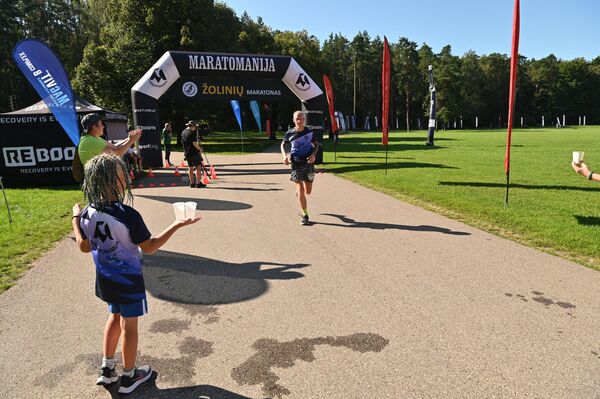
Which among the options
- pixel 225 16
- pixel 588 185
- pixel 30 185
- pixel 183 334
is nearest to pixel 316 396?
pixel 183 334

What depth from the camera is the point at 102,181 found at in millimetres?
2578

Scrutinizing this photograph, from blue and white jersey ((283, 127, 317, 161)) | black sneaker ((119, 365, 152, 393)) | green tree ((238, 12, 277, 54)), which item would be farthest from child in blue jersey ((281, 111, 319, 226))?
green tree ((238, 12, 277, 54))

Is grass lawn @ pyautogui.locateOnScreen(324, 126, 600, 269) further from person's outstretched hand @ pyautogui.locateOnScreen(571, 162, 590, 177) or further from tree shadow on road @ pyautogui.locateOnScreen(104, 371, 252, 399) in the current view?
tree shadow on road @ pyautogui.locateOnScreen(104, 371, 252, 399)

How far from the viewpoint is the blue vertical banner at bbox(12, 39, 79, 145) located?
8016mm

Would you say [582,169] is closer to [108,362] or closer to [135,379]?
[135,379]

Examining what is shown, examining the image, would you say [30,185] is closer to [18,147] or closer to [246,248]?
[18,147]

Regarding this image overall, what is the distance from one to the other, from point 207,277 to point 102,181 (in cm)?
269

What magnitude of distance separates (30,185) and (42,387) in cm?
1232

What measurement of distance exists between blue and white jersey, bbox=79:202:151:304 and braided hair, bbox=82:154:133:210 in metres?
0.06

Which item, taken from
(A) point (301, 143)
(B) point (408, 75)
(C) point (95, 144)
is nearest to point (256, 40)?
(A) point (301, 143)

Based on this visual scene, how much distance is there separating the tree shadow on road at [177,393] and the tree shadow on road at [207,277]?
143cm

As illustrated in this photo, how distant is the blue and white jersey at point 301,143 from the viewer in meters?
7.56

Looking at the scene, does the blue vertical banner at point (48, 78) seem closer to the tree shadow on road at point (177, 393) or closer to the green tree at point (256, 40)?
the tree shadow on road at point (177, 393)

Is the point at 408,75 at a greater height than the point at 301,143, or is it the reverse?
the point at 408,75
